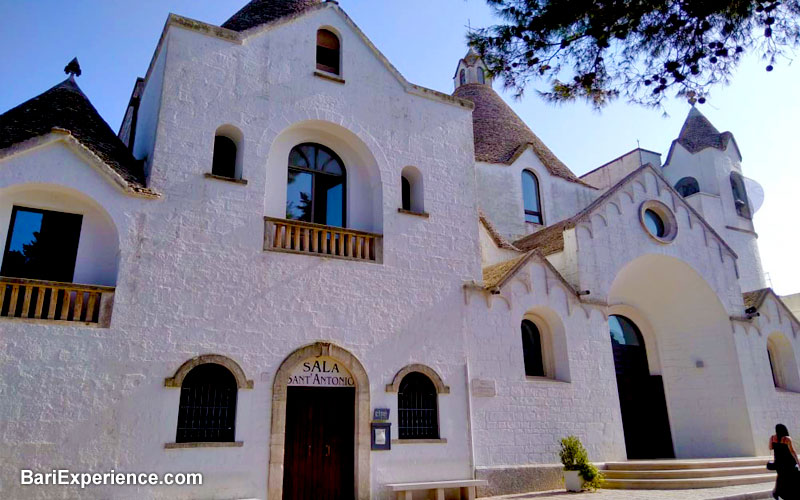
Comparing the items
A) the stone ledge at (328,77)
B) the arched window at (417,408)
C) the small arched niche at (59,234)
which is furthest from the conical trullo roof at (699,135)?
the small arched niche at (59,234)

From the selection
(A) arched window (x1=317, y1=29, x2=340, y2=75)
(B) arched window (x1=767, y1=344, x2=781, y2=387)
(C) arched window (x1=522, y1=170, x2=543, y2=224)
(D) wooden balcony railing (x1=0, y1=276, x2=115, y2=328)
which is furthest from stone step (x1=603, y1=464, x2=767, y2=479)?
(A) arched window (x1=317, y1=29, x2=340, y2=75)

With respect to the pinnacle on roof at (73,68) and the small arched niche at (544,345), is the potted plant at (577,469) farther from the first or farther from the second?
the pinnacle on roof at (73,68)

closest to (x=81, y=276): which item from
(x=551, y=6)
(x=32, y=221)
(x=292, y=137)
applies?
(x=32, y=221)

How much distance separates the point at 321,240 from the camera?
1303 cm

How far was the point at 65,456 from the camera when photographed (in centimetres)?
956

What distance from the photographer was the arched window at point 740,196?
96.4 feet

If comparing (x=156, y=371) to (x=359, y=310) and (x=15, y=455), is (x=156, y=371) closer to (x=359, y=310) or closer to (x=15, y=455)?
(x=15, y=455)

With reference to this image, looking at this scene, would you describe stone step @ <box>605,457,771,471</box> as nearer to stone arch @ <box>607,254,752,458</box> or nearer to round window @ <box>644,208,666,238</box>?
stone arch @ <box>607,254,752,458</box>

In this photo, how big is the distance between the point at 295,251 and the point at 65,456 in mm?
5452

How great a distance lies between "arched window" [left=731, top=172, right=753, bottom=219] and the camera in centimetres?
2939

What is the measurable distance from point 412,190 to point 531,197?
919 cm

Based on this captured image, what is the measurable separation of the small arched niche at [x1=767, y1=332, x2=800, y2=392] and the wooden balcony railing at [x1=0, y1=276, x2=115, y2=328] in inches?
778

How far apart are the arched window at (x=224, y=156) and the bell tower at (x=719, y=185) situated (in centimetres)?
2249

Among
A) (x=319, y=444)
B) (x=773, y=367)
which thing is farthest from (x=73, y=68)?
(x=773, y=367)
